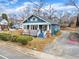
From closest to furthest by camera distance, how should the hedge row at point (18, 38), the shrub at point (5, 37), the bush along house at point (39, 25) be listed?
the hedge row at point (18, 38)
the shrub at point (5, 37)
the bush along house at point (39, 25)

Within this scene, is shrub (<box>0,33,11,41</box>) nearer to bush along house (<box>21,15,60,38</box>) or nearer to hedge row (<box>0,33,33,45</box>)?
hedge row (<box>0,33,33,45</box>)

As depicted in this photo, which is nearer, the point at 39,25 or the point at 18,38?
the point at 18,38

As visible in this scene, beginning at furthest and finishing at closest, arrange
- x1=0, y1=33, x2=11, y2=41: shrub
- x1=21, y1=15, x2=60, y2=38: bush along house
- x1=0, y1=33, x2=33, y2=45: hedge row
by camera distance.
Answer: x1=21, y1=15, x2=60, y2=38: bush along house, x1=0, y1=33, x2=11, y2=41: shrub, x1=0, y1=33, x2=33, y2=45: hedge row

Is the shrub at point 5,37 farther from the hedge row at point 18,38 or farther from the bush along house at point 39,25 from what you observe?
the bush along house at point 39,25

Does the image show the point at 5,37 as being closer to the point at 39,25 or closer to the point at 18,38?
the point at 18,38

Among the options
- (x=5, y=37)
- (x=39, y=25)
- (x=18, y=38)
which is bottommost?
(x=5, y=37)

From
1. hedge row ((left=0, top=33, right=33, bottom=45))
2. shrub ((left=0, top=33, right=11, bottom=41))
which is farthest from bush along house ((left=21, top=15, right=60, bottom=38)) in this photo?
hedge row ((left=0, top=33, right=33, bottom=45))

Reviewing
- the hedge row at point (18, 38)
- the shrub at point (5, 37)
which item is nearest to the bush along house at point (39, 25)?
the shrub at point (5, 37)

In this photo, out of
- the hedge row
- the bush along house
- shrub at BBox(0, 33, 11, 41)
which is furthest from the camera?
the bush along house

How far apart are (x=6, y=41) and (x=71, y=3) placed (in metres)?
23.7

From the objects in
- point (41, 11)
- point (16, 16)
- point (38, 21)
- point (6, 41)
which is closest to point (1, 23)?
point (16, 16)

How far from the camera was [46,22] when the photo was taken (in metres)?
28.4

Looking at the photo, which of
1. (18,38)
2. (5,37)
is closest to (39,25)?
(5,37)

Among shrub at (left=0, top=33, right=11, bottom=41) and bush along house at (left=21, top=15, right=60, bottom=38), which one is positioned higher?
bush along house at (left=21, top=15, right=60, bottom=38)
